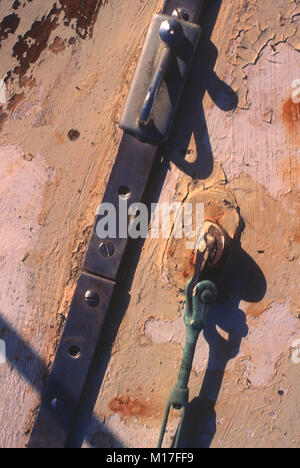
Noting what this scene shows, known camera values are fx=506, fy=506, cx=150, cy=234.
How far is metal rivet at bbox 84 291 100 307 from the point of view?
80 cm

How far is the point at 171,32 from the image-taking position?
733 mm

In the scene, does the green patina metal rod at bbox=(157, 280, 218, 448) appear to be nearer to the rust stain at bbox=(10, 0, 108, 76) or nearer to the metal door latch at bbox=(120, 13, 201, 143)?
the metal door latch at bbox=(120, 13, 201, 143)

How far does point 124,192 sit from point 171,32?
248 mm

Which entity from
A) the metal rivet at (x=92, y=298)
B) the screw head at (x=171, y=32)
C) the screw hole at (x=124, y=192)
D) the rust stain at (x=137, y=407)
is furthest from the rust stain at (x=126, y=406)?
the screw head at (x=171, y=32)

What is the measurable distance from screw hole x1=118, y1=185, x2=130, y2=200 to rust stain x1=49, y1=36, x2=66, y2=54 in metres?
0.25

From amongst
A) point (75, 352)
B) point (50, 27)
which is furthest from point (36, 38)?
point (75, 352)

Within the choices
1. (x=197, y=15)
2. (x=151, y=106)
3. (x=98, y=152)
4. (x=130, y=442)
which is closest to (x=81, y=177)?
(x=98, y=152)

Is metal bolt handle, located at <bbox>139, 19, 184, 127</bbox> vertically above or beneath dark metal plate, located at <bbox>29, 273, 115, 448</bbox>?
above

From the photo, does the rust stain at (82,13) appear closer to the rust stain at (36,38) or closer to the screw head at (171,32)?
the rust stain at (36,38)

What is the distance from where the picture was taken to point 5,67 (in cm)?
82

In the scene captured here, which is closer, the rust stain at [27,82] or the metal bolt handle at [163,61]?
the metal bolt handle at [163,61]

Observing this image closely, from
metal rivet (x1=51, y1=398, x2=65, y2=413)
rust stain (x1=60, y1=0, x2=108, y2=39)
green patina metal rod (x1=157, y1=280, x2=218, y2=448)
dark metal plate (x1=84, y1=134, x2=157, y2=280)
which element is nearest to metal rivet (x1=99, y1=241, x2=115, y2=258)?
dark metal plate (x1=84, y1=134, x2=157, y2=280)

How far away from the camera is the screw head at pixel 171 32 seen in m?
0.73

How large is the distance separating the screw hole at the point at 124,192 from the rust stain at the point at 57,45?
9.8 inches
